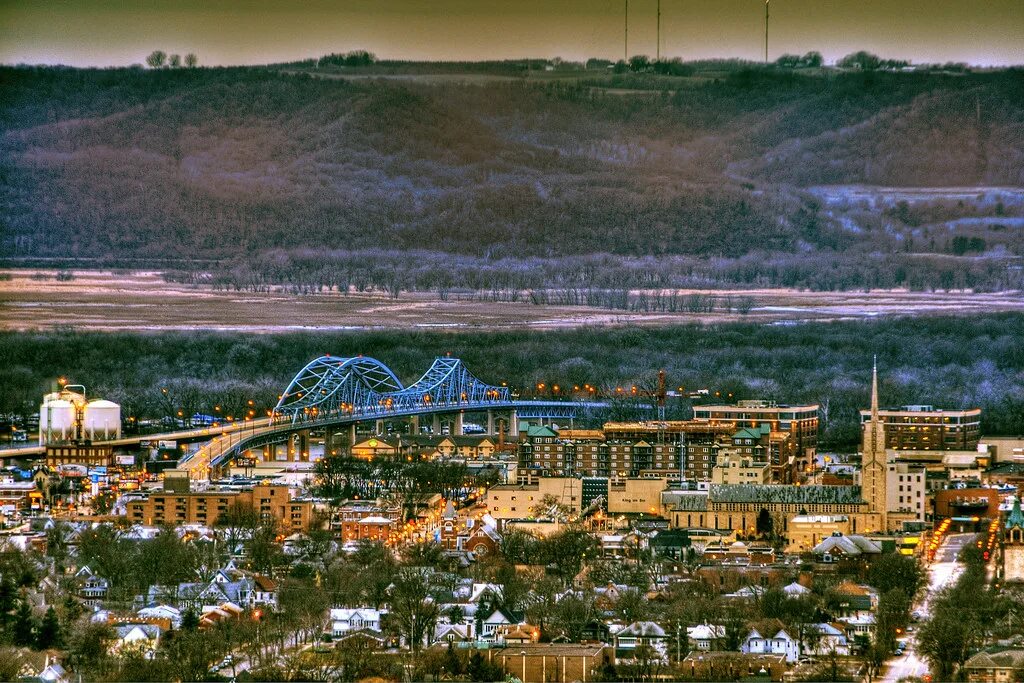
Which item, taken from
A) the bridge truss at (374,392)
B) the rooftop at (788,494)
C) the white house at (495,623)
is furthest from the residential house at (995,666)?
the bridge truss at (374,392)

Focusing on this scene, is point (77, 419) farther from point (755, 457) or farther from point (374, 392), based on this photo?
point (755, 457)

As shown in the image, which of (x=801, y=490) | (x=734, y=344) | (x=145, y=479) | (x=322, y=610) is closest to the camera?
(x=322, y=610)

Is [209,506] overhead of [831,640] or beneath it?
overhead

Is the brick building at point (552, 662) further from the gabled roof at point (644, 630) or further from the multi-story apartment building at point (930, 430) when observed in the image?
the multi-story apartment building at point (930, 430)

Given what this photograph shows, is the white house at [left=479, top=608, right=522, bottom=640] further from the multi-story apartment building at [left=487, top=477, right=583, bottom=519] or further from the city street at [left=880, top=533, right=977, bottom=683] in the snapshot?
the multi-story apartment building at [left=487, top=477, right=583, bottom=519]

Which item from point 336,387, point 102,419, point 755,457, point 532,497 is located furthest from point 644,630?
point 336,387

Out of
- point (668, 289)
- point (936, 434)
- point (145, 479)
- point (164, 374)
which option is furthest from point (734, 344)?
point (145, 479)

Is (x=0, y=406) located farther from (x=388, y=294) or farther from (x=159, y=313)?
(x=388, y=294)
